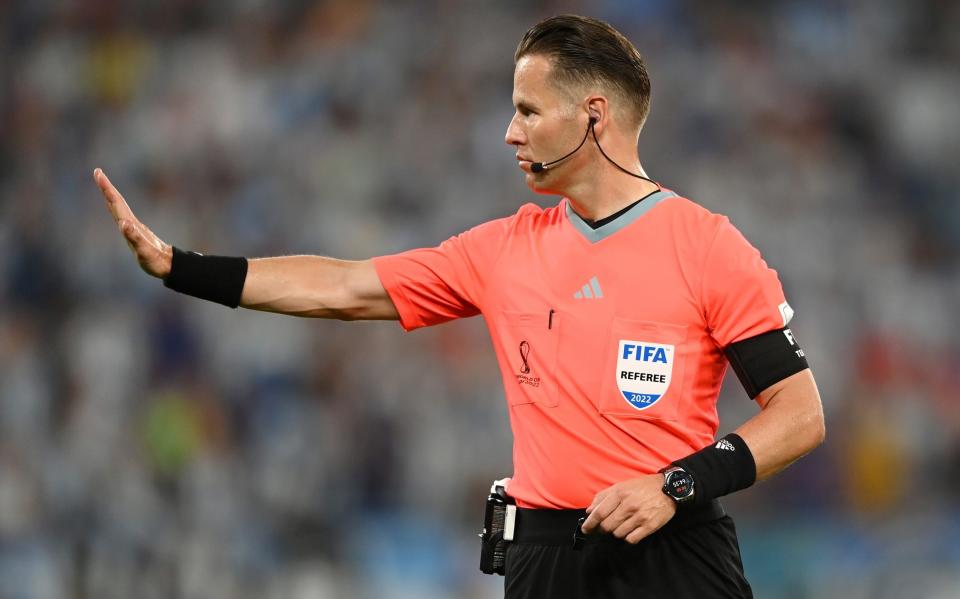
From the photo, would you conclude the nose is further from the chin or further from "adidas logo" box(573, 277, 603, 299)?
"adidas logo" box(573, 277, 603, 299)

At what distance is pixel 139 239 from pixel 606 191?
3.97ft

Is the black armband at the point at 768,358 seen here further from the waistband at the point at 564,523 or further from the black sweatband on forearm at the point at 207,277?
the black sweatband on forearm at the point at 207,277

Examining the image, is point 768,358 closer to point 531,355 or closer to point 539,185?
point 531,355

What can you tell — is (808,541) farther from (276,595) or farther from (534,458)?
(534,458)

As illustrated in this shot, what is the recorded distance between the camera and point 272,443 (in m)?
7.79

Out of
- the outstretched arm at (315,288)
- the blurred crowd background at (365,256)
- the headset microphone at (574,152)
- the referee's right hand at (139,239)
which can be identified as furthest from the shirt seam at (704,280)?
the blurred crowd background at (365,256)

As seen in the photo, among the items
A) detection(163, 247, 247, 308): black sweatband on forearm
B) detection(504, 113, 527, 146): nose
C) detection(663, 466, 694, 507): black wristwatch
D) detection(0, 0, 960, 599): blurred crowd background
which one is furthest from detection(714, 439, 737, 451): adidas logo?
detection(0, 0, 960, 599): blurred crowd background

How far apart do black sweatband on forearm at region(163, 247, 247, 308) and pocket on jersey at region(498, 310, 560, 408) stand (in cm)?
72

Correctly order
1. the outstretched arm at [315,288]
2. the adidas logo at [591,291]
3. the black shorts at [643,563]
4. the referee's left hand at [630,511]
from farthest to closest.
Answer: the outstretched arm at [315,288] < the adidas logo at [591,291] < the black shorts at [643,563] < the referee's left hand at [630,511]

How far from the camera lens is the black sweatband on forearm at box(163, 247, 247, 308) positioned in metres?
3.47

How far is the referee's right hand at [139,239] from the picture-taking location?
133 inches

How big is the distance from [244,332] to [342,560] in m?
1.93

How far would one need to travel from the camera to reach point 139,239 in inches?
134

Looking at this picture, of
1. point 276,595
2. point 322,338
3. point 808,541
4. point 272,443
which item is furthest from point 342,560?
point 808,541
